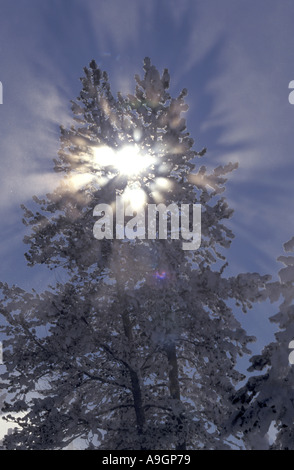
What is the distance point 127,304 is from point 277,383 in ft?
18.1

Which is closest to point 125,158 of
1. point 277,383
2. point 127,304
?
point 127,304

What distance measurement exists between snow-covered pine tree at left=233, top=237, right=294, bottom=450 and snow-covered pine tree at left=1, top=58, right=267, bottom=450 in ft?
12.5

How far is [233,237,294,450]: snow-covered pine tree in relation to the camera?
514 centimetres

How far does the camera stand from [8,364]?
9.66 m

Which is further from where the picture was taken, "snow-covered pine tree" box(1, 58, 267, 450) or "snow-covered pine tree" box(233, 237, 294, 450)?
"snow-covered pine tree" box(1, 58, 267, 450)

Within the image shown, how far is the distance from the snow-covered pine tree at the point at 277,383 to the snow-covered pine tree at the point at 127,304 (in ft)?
12.5

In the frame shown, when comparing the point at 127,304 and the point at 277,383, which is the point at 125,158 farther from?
the point at 277,383

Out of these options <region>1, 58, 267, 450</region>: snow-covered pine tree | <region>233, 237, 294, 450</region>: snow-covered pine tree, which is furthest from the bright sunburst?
<region>233, 237, 294, 450</region>: snow-covered pine tree

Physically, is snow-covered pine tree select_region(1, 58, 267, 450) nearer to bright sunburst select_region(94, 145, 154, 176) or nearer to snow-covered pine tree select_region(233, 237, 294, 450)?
bright sunburst select_region(94, 145, 154, 176)

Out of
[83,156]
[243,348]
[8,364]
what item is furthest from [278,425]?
[83,156]

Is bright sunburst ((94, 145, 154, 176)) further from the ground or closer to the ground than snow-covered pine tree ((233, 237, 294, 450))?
further from the ground

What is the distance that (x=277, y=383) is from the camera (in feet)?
17.9
